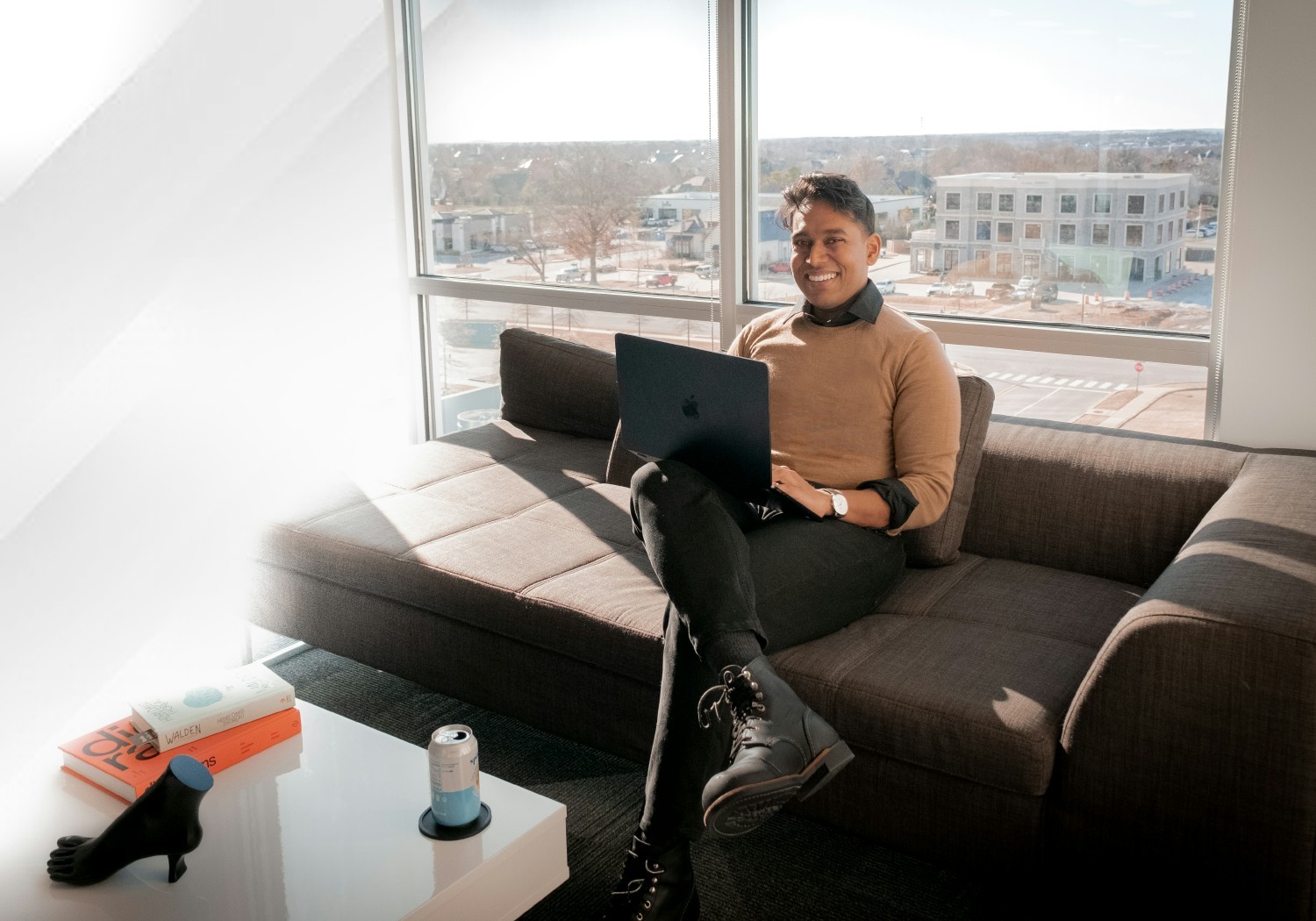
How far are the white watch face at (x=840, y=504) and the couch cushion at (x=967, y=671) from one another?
0.73ft

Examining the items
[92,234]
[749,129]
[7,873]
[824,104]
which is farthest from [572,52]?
[7,873]

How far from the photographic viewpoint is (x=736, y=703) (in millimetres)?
1839

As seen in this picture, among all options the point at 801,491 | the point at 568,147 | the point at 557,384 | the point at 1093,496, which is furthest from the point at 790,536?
the point at 568,147

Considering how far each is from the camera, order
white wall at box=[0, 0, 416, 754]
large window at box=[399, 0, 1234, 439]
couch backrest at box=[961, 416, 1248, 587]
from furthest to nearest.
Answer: white wall at box=[0, 0, 416, 754] < large window at box=[399, 0, 1234, 439] < couch backrest at box=[961, 416, 1248, 587]

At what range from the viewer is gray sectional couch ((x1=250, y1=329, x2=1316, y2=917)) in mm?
1700

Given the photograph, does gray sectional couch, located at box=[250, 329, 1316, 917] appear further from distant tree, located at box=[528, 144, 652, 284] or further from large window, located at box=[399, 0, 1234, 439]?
distant tree, located at box=[528, 144, 652, 284]

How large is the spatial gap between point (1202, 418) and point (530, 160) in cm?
241

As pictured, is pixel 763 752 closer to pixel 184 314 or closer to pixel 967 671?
pixel 967 671

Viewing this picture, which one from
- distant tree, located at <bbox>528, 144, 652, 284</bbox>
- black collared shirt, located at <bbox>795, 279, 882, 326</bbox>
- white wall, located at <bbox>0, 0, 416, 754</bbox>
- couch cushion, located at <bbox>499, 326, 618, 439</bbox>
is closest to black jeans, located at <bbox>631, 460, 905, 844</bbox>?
black collared shirt, located at <bbox>795, 279, 882, 326</bbox>

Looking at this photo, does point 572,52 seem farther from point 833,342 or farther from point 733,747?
point 733,747

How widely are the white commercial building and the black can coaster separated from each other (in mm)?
2009

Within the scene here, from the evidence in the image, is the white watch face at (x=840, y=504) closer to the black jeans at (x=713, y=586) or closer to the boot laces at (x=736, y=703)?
the black jeans at (x=713, y=586)

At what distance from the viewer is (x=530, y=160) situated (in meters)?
4.09

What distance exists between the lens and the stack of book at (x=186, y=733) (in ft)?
6.03
